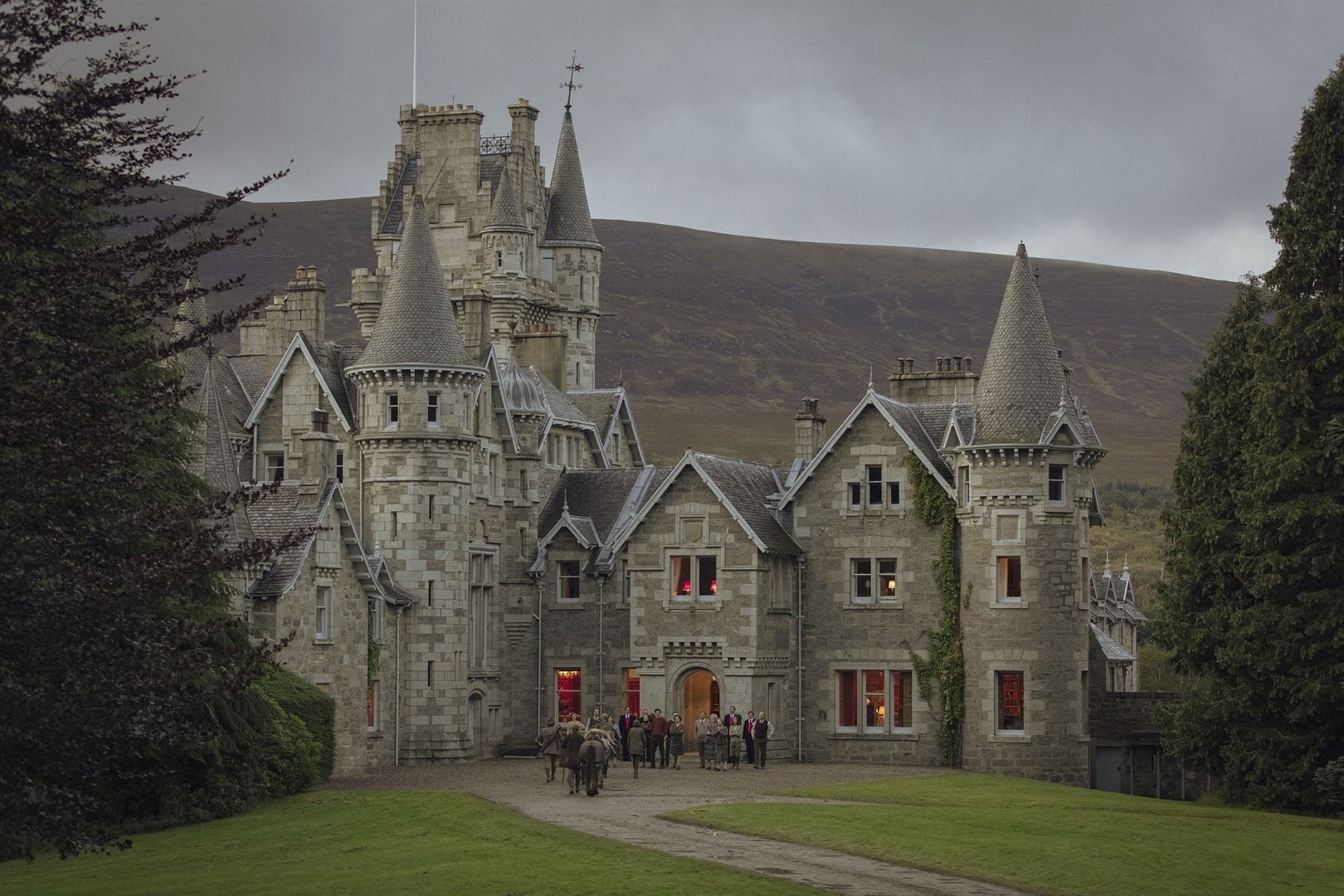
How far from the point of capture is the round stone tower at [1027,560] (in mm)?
55719

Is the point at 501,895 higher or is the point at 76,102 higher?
the point at 76,102

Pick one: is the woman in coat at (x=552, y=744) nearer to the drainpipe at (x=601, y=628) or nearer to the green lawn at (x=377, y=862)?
the green lawn at (x=377, y=862)

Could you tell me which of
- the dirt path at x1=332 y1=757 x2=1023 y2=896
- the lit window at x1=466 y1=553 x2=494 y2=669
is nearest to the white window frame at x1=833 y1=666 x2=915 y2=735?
the dirt path at x1=332 y1=757 x2=1023 y2=896

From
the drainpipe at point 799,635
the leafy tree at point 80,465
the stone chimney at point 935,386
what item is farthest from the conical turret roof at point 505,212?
the leafy tree at point 80,465

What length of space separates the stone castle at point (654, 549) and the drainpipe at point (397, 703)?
0.26 ft

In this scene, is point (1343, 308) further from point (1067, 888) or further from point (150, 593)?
point (150, 593)

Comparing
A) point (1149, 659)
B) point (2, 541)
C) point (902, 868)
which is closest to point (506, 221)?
point (1149, 659)

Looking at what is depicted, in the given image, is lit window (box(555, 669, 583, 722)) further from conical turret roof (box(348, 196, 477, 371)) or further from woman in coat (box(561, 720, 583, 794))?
woman in coat (box(561, 720, 583, 794))

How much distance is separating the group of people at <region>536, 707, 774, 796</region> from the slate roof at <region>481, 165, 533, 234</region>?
22313 mm

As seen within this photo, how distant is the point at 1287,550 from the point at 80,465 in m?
31.7

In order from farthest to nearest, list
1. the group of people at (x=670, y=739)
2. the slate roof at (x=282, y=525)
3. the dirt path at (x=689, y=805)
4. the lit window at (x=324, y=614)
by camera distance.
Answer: the lit window at (x=324, y=614)
the slate roof at (x=282, y=525)
the group of people at (x=670, y=739)
the dirt path at (x=689, y=805)

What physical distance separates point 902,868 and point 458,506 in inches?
1092

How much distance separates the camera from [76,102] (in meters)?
27.4

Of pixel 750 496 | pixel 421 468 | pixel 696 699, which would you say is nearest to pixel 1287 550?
pixel 750 496
